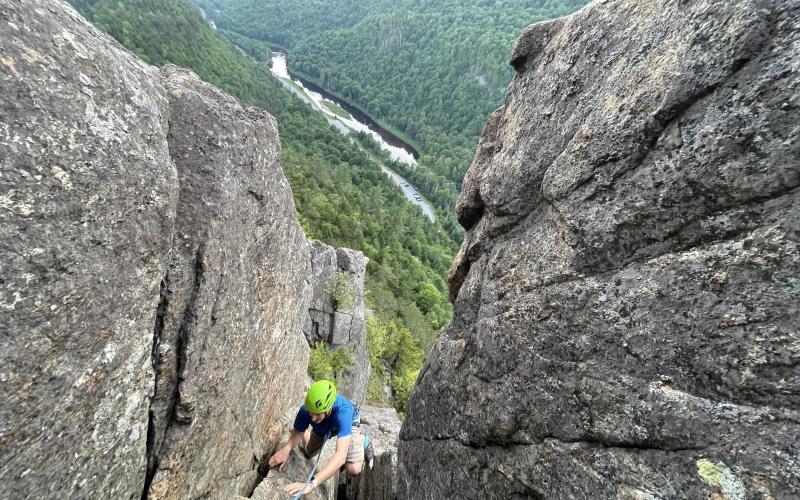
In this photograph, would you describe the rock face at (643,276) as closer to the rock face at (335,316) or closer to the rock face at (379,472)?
the rock face at (379,472)

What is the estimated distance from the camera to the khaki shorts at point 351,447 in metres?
10.1

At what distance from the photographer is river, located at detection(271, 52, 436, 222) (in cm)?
13738


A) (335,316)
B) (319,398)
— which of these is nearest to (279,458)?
(319,398)

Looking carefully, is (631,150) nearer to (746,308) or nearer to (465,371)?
(746,308)

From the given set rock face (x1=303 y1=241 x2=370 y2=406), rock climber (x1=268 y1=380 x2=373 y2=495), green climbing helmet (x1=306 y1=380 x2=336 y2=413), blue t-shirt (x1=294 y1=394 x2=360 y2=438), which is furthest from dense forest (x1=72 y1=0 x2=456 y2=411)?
green climbing helmet (x1=306 y1=380 x2=336 y2=413)

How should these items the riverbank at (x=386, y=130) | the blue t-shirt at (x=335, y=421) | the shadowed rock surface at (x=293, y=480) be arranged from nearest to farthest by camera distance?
the shadowed rock surface at (x=293, y=480), the blue t-shirt at (x=335, y=421), the riverbank at (x=386, y=130)

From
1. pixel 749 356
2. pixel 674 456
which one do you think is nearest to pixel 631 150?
pixel 749 356

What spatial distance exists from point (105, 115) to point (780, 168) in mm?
7964

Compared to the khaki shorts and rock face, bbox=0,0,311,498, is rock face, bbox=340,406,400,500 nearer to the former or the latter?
the khaki shorts

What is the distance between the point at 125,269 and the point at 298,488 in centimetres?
589

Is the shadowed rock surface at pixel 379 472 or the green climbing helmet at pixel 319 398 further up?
the green climbing helmet at pixel 319 398

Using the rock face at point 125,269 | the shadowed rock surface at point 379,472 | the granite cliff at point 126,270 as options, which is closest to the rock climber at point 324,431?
the shadowed rock surface at point 379,472

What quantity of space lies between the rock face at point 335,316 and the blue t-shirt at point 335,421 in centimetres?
1355

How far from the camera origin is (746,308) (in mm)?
4328
